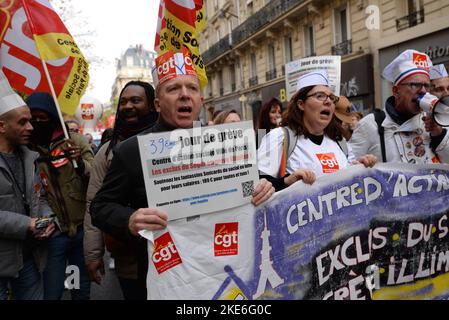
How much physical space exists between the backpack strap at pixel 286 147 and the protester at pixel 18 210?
64.7 inches

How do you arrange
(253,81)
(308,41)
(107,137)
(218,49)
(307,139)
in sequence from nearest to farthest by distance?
(307,139)
(107,137)
(308,41)
(253,81)
(218,49)

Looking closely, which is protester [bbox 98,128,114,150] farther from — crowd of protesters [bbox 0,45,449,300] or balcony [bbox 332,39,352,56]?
balcony [bbox 332,39,352,56]

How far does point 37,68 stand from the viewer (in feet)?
12.1

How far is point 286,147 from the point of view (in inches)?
109

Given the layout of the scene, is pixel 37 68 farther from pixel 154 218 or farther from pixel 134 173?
pixel 154 218

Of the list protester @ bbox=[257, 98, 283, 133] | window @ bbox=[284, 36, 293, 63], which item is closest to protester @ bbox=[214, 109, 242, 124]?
protester @ bbox=[257, 98, 283, 133]

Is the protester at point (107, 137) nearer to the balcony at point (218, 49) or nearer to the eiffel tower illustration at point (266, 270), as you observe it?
the eiffel tower illustration at point (266, 270)

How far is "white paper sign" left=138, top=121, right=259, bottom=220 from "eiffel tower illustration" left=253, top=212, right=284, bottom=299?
24 centimetres

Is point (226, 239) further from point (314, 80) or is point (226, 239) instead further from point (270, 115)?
point (270, 115)

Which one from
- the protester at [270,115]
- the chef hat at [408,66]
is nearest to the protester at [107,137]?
the protester at [270,115]

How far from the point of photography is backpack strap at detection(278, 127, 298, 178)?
2.71 m

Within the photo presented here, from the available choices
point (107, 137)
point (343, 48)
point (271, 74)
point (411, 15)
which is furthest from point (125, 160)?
point (271, 74)

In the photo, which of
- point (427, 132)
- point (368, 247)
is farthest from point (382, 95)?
point (368, 247)

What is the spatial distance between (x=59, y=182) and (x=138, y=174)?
6.02ft
